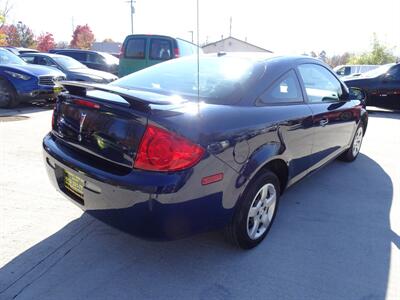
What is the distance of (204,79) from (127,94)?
35.7 inches

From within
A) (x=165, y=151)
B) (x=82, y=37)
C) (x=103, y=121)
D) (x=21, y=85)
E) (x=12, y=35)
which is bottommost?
(x=21, y=85)

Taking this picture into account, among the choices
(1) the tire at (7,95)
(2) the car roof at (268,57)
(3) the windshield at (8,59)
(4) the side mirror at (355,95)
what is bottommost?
(1) the tire at (7,95)

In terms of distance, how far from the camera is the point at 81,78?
10664 mm

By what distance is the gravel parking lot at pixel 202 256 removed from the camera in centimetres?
238

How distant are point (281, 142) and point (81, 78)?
9.03m

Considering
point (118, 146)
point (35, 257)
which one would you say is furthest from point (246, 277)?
point (35, 257)

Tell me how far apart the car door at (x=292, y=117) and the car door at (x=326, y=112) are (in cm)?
15

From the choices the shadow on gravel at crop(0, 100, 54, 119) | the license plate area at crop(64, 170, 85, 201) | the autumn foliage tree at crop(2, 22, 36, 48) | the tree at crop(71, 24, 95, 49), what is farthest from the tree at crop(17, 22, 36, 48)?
the license plate area at crop(64, 170, 85, 201)

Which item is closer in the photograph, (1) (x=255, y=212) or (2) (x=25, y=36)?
(1) (x=255, y=212)

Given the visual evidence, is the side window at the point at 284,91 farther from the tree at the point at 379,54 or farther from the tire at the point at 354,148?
the tree at the point at 379,54

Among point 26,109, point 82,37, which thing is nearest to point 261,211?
point 26,109

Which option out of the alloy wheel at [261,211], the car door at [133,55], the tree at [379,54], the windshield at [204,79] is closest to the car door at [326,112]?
the windshield at [204,79]

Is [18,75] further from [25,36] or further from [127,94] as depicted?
[25,36]

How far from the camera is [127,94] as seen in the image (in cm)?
231
